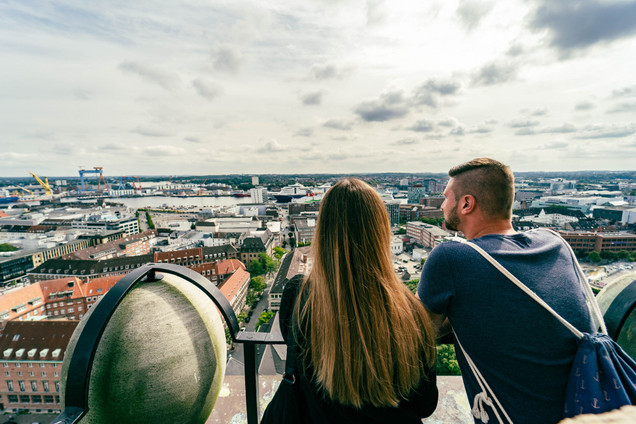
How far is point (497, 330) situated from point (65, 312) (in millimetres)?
23682

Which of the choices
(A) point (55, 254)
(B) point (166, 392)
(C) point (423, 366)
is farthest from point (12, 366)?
(A) point (55, 254)

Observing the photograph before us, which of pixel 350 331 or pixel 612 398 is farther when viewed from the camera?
pixel 350 331

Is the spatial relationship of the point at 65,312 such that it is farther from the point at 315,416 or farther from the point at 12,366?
the point at 315,416

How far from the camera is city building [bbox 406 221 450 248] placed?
3720cm

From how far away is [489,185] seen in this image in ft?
4.12

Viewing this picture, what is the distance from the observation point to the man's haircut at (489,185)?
1.25 metres

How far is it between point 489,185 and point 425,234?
40.1m

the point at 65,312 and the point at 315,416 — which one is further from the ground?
the point at 315,416

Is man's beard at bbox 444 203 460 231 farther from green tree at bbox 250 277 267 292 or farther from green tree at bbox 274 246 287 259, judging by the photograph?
green tree at bbox 274 246 287 259

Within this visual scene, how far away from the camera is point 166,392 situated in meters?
1.17

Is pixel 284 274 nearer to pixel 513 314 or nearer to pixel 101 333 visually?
pixel 101 333

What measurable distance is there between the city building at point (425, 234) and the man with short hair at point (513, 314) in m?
36.2

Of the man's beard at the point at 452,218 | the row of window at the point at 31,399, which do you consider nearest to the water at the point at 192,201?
the row of window at the point at 31,399

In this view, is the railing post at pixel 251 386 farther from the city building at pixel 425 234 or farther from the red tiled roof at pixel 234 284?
the city building at pixel 425 234
